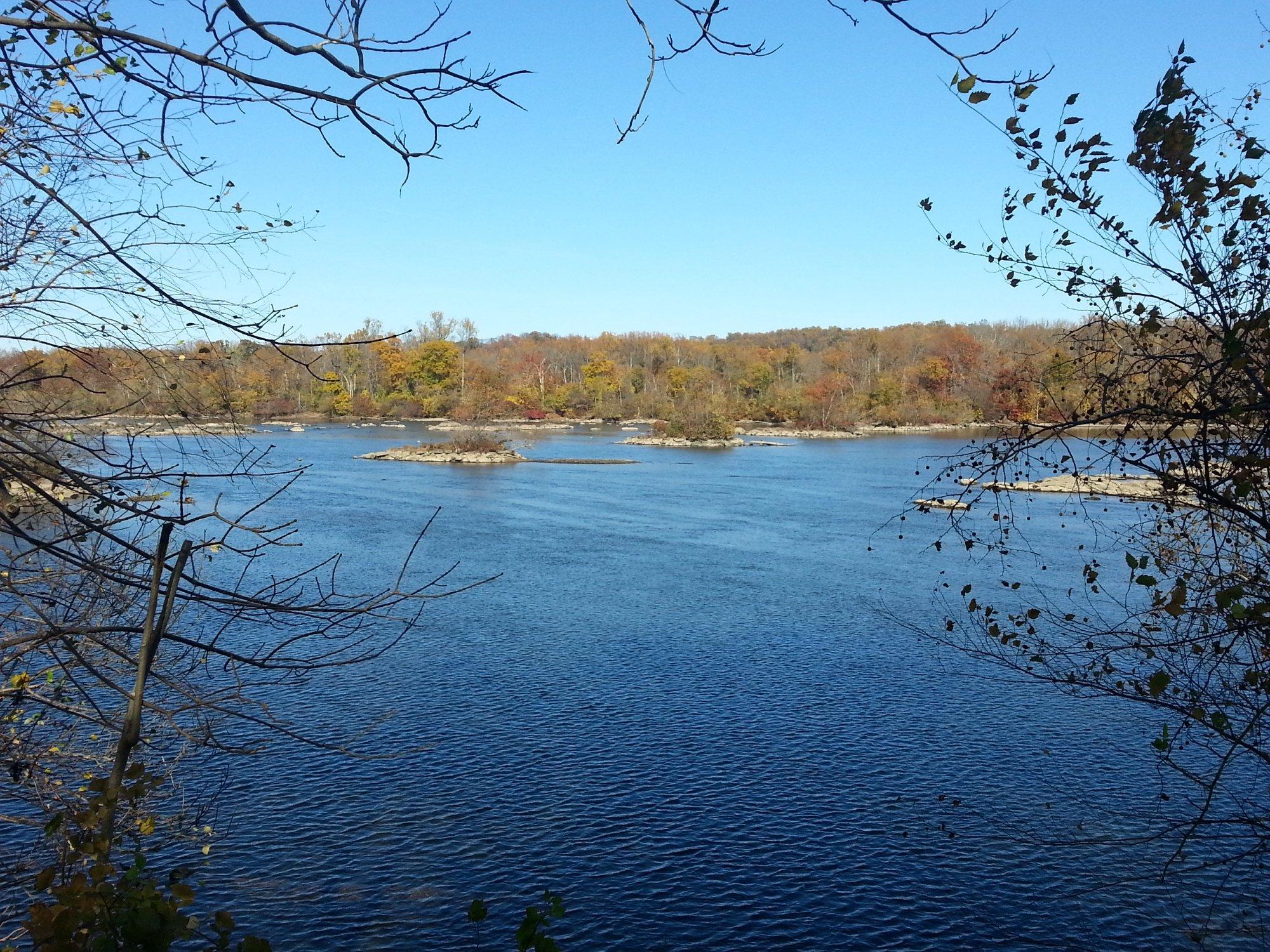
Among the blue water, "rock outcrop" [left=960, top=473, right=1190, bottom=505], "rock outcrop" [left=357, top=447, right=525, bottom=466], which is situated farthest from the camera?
"rock outcrop" [left=357, top=447, right=525, bottom=466]

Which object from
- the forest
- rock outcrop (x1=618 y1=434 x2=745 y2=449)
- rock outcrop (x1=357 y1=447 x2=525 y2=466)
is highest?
the forest

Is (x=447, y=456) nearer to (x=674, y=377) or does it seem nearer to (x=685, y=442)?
(x=685, y=442)

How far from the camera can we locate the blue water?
321 inches

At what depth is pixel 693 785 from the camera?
1034cm

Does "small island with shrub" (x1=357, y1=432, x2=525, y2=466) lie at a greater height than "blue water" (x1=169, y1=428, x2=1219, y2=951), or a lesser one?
greater

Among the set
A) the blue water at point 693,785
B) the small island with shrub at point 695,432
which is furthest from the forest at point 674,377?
the blue water at point 693,785

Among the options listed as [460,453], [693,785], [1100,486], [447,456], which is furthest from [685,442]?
[693,785]

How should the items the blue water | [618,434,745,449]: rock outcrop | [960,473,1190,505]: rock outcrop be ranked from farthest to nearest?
[618,434,745,449]: rock outcrop < the blue water < [960,473,1190,505]: rock outcrop

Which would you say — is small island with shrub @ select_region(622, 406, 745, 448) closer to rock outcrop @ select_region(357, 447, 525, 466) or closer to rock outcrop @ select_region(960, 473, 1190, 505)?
rock outcrop @ select_region(357, 447, 525, 466)

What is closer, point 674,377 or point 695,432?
point 695,432

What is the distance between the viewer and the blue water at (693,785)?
8.15m

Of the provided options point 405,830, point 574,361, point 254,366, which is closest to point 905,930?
point 405,830

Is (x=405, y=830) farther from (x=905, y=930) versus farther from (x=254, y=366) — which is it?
(x=254, y=366)

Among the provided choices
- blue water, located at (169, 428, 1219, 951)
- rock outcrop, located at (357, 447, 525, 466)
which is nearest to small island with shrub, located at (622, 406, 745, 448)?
rock outcrop, located at (357, 447, 525, 466)
